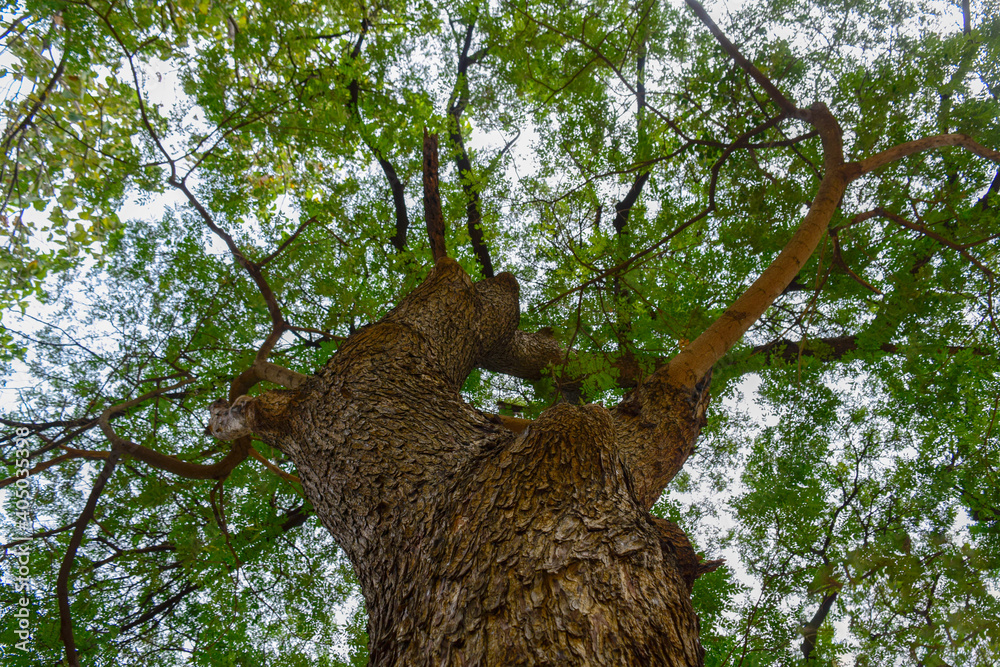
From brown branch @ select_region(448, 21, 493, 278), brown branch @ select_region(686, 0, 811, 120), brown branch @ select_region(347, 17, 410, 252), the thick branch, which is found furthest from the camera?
brown branch @ select_region(448, 21, 493, 278)

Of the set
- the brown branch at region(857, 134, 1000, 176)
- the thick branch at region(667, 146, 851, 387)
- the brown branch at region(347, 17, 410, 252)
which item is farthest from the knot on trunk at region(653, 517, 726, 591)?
the brown branch at region(347, 17, 410, 252)

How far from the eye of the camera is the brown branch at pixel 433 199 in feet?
14.4

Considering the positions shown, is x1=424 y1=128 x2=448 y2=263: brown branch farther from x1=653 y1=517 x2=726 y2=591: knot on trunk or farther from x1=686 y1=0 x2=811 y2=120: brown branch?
x1=653 y1=517 x2=726 y2=591: knot on trunk

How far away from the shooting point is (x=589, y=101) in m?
5.15

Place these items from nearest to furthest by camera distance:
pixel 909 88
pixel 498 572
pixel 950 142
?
pixel 498 572 < pixel 950 142 < pixel 909 88

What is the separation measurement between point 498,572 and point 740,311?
6.50ft

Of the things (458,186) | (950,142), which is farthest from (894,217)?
(458,186)

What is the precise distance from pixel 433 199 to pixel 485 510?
10.8ft

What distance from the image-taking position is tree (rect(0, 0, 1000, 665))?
282 cm

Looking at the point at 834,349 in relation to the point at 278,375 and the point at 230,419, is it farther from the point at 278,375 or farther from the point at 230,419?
the point at 230,419

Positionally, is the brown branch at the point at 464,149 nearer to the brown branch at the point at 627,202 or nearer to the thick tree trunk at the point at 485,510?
the brown branch at the point at 627,202

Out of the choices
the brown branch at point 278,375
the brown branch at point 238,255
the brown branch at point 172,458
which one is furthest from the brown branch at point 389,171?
the brown branch at point 172,458

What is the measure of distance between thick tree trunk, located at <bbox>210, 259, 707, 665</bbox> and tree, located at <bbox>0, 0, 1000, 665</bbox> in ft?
0.09

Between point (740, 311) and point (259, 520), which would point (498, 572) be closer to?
point (740, 311)
